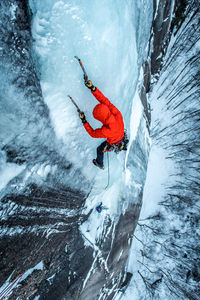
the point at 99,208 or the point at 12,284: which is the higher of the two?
the point at 99,208

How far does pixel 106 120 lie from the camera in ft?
5.68

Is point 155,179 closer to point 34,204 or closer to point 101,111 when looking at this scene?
point 101,111

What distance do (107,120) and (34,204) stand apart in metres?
1.30

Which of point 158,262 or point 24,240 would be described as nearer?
point 24,240

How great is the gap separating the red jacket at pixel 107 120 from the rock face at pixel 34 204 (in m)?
0.52

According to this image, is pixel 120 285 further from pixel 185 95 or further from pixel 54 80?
pixel 185 95

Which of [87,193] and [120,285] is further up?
[87,193]

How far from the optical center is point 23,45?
1159 millimetres

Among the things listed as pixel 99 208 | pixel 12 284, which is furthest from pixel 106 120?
pixel 12 284

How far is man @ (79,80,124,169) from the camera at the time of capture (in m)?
1.61

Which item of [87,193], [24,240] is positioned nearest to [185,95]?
[87,193]

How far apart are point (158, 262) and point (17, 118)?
679 centimetres

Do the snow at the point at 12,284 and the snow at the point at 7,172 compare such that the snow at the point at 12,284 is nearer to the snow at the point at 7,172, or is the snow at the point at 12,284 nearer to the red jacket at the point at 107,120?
the snow at the point at 7,172

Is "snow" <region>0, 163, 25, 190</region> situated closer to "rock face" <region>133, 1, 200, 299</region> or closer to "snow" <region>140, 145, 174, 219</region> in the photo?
"rock face" <region>133, 1, 200, 299</region>
